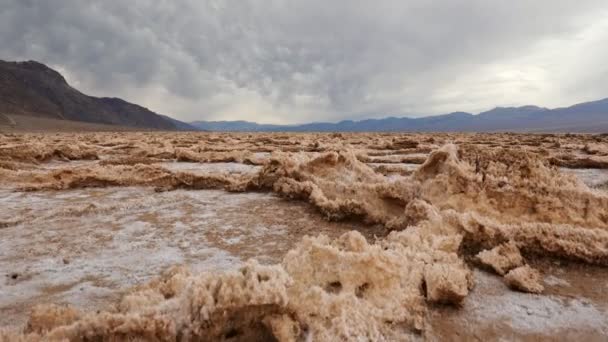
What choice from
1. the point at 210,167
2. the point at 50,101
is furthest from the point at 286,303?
the point at 50,101

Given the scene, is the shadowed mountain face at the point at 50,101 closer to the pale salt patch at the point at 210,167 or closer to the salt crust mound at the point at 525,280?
the pale salt patch at the point at 210,167

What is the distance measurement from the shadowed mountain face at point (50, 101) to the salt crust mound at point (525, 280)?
11158cm

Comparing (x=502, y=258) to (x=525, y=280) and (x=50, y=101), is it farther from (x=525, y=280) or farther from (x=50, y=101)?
(x=50, y=101)

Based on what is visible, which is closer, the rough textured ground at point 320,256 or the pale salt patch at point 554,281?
the rough textured ground at point 320,256

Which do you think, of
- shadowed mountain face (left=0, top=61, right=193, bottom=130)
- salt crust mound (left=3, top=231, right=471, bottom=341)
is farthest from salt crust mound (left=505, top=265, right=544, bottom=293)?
shadowed mountain face (left=0, top=61, right=193, bottom=130)

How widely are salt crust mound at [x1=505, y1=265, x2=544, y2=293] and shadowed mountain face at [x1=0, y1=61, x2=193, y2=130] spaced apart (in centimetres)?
11158

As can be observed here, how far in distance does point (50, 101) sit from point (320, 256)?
13660 cm

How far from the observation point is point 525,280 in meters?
1.99

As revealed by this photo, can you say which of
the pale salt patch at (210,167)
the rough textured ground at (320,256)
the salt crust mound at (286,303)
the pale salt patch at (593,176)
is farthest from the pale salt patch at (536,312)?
the pale salt patch at (210,167)

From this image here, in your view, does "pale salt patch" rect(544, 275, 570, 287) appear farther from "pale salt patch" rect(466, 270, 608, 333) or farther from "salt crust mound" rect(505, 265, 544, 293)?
"pale salt patch" rect(466, 270, 608, 333)

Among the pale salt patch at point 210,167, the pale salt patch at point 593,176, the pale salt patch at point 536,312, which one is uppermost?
the pale salt patch at point 210,167

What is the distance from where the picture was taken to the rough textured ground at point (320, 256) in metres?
1.50

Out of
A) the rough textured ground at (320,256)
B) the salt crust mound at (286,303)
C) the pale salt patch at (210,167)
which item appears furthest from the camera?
the pale salt patch at (210,167)

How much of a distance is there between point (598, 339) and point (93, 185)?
469 cm
